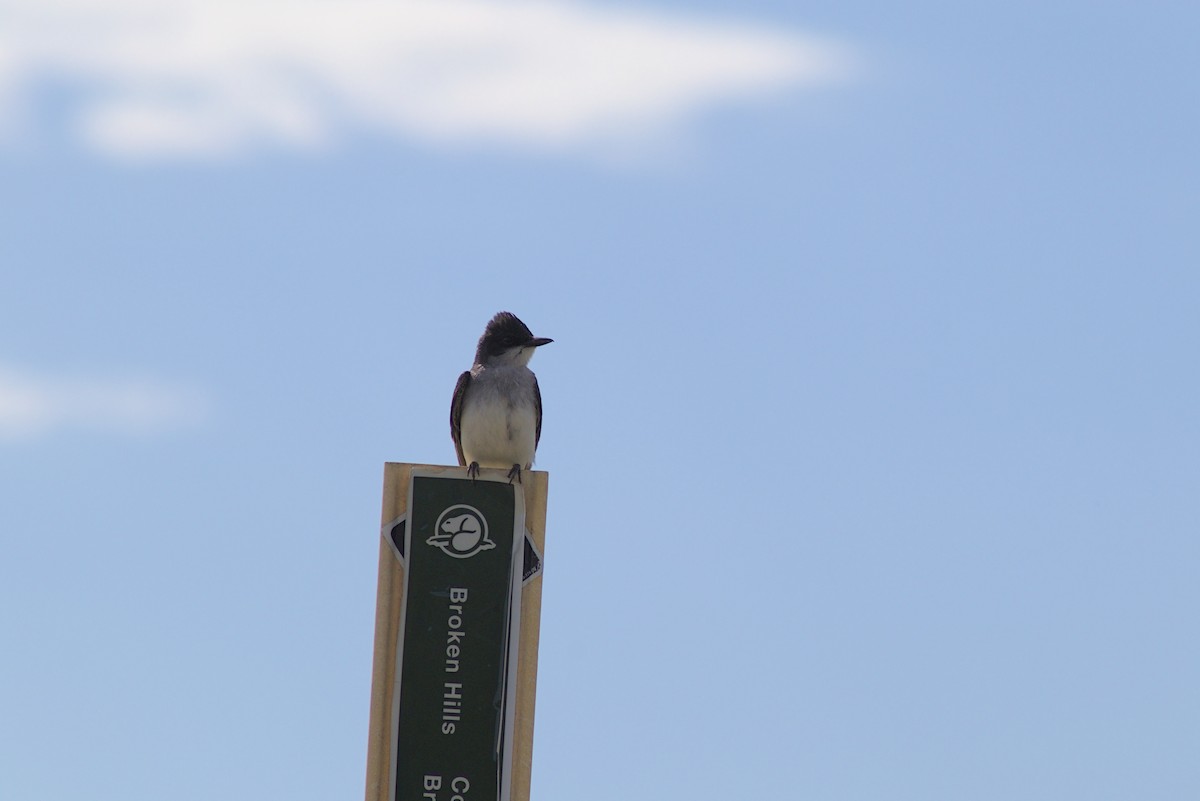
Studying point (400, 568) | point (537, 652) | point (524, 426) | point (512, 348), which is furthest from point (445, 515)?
point (512, 348)

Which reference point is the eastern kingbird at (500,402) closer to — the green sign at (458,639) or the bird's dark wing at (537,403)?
the bird's dark wing at (537,403)

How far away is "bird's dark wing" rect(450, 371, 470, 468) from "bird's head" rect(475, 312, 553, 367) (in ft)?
1.04

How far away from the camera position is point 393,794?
12211 millimetres

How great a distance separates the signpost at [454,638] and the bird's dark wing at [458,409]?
104 inches

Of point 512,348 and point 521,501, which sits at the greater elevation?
point 512,348

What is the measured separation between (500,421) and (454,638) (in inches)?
114

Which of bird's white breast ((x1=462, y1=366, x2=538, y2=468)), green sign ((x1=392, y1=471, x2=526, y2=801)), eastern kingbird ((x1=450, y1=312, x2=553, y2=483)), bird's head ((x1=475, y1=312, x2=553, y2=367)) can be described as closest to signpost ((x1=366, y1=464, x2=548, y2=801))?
green sign ((x1=392, y1=471, x2=526, y2=801))

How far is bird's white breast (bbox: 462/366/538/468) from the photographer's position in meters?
14.7

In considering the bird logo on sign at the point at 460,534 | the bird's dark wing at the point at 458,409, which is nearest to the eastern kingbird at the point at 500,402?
the bird's dark wing at the point at 458,409

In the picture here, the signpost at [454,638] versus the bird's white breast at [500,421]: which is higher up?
the bird's white breast at [500,421]

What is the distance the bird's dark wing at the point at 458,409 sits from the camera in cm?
1542

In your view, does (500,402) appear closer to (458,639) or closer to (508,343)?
(508,343)

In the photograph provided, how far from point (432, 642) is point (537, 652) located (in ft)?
2.82

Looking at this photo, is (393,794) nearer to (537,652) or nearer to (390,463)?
(537,652)
